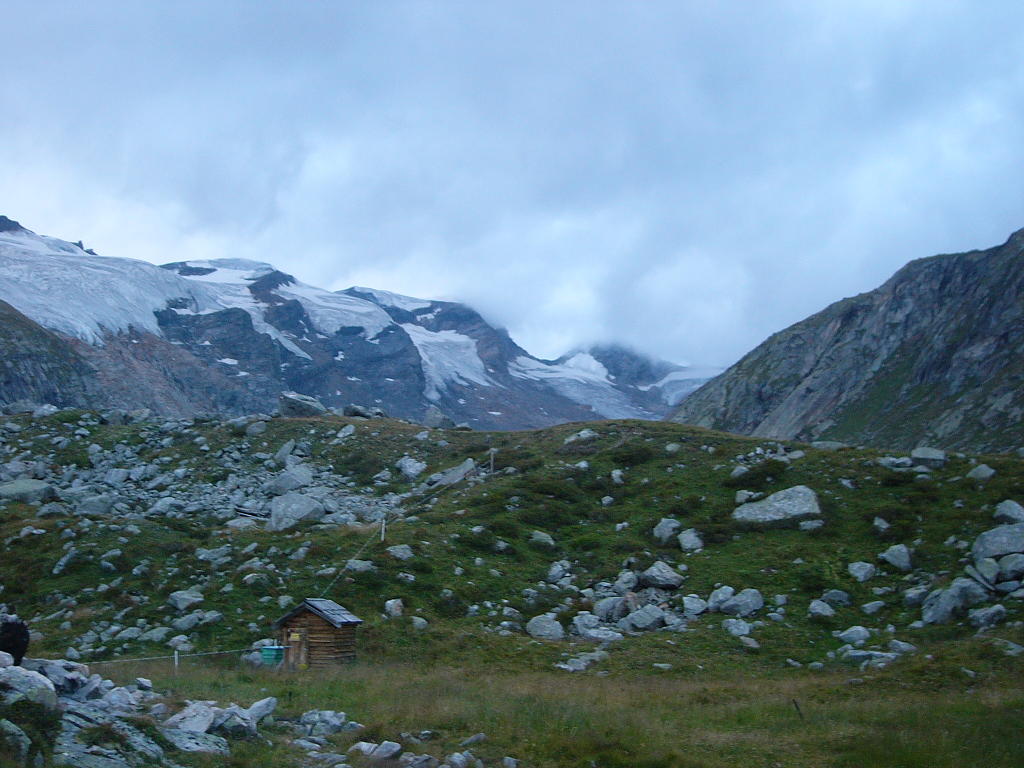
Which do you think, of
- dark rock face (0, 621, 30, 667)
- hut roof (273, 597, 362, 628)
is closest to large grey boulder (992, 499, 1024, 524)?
hut roof (273, 597, 362, 628)

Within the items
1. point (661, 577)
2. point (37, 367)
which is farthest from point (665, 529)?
point (37, 367)

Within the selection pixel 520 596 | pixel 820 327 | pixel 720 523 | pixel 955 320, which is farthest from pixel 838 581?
pixel 820 327

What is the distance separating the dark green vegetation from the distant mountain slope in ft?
168

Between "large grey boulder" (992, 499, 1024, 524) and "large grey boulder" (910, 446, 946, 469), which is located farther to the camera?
"large grey boulder" (910, 446, 946, 469)

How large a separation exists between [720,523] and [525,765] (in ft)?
80.2

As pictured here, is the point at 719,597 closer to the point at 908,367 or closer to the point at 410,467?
the point at 410,467

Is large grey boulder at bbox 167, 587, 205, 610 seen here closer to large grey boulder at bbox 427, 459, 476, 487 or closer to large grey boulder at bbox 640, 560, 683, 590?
large grey boulder at bbox 640, 560, 683, 590

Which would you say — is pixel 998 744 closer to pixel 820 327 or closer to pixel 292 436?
pixel 292 436

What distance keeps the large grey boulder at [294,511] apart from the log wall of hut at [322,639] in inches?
581

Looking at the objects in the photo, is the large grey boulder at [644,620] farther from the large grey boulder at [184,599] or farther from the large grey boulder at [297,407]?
the large grey boulder at [297,407]

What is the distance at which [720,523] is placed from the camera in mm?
36750

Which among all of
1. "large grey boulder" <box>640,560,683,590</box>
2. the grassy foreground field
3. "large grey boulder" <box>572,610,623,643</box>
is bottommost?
the grassy foreground field

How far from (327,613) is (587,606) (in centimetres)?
1066

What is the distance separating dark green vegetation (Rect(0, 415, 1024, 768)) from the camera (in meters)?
15.9
